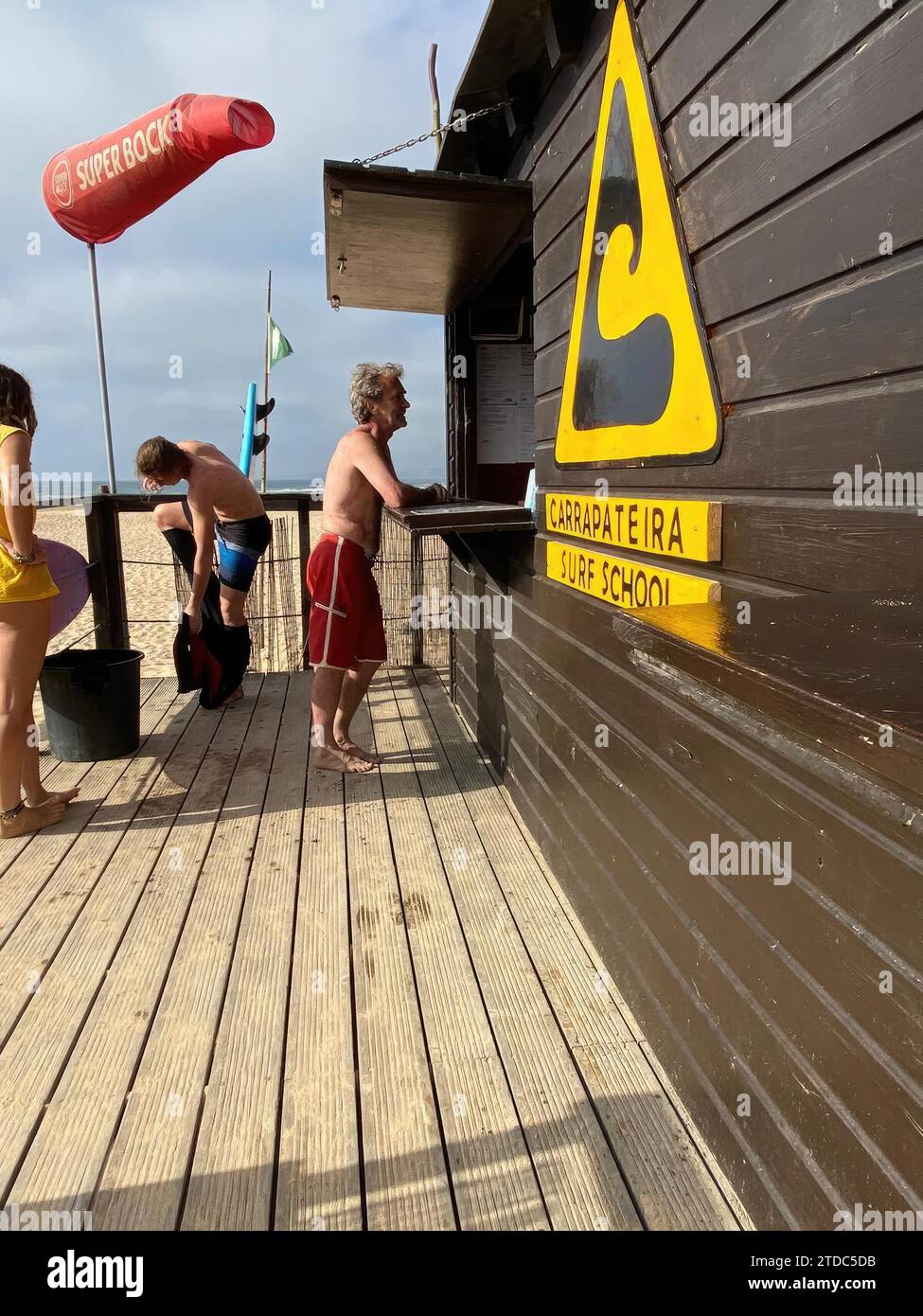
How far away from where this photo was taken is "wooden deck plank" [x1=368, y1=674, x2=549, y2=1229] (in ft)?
5.62

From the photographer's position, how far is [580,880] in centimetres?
286

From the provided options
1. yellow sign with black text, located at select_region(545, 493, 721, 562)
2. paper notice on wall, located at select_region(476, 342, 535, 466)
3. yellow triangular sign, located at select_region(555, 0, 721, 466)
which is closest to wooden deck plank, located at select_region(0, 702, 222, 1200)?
yellow sign with black text, located at select_region(545, 493, 721, 562)

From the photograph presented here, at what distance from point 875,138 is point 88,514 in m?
5.22

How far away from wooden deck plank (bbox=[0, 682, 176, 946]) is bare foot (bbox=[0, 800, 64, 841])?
0.13 ft

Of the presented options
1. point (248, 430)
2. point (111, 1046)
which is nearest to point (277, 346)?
point (248, 430)

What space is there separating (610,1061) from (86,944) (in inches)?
70.6

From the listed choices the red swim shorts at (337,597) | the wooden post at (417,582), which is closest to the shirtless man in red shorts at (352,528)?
the red swim shorts at (337,597)

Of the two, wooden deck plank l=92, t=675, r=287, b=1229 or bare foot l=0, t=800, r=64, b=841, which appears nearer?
wooden deck plank l=92, t=675, r=287, b=1229

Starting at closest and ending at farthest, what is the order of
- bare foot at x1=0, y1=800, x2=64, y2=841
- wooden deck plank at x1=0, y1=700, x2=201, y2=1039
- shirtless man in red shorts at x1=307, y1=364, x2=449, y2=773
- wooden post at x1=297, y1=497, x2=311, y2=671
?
wooden deck plank at x1=0, y1=700, x2=201, y2=1039
bare foot at x1=0, y1=800, x2=64, y2=841
shirtless man in red shorts at x1=307, y1=364, x2=449, y2=773
wooden post at x1=297, y1=497, x2=311, y2=671

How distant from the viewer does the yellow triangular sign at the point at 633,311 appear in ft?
6.48

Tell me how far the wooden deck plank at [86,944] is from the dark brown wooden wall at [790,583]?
1.64 meters

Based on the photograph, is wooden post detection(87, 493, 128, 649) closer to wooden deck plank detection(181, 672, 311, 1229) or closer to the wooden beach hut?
wooden deck plank detection(181, 672, 311, 1229)

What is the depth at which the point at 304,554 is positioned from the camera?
6.51 m

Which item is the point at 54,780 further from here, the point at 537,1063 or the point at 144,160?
the point at 144,160
